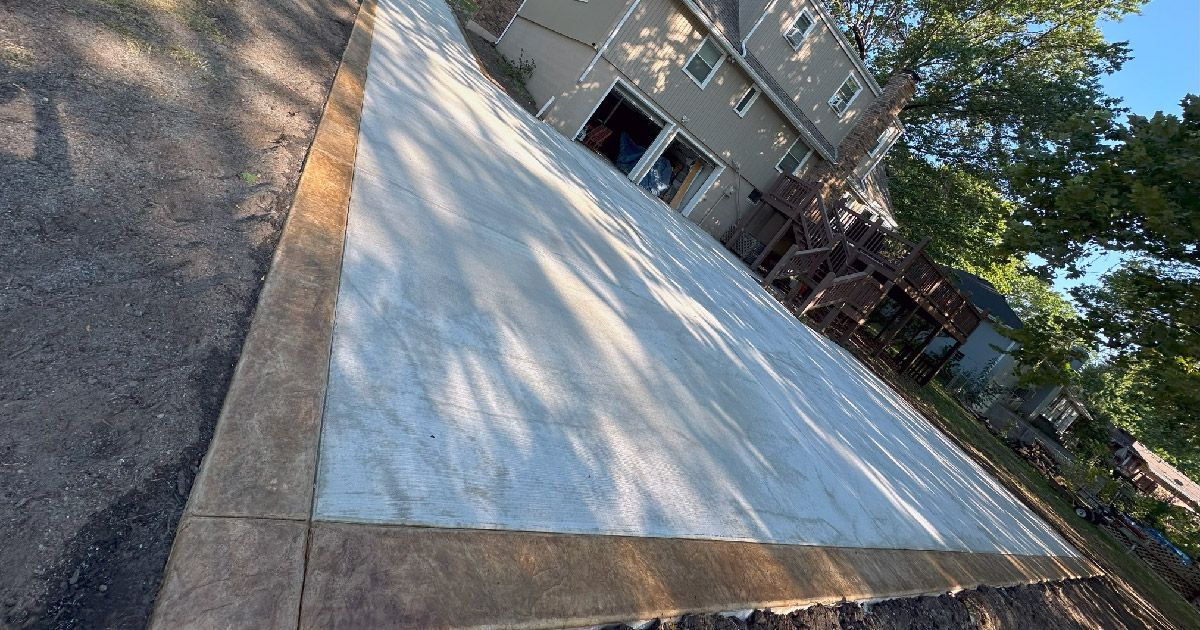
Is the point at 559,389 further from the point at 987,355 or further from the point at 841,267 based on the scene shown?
the point at 987,355

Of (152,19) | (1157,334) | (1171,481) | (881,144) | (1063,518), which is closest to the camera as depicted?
(152,19)

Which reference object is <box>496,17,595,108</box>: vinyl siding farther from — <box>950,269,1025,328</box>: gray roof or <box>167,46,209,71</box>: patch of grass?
<box>950,269,1025,328</box>: gray roof

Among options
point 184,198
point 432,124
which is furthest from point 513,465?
point 432,124

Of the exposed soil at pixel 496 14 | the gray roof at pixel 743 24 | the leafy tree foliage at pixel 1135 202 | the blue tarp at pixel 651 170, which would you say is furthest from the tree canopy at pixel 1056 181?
the exposed soil at pixel 496 14

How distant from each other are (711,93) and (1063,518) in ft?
41.4

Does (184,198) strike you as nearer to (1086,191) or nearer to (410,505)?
(410,505)

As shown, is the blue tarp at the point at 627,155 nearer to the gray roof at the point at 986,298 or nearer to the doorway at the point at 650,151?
the doorway at the point at 650,151

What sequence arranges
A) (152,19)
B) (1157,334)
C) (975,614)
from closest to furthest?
(975,614)
(152,19)
(1157,334)

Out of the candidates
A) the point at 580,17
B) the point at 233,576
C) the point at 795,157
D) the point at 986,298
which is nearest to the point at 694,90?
the point at 580,17

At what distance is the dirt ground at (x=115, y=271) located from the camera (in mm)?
1719

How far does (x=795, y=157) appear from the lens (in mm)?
17922

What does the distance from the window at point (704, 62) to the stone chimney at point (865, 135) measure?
189 inches

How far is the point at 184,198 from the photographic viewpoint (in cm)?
334

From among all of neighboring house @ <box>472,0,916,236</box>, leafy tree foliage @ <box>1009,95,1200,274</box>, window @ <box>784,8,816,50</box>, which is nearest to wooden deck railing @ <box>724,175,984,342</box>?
neighboring house @ <box>472,0,916,236</box>
